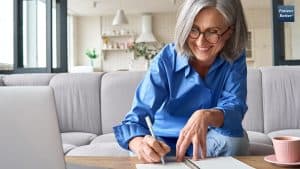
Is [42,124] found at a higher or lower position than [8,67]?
lower

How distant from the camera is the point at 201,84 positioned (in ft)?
3.81

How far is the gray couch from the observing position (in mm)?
2697

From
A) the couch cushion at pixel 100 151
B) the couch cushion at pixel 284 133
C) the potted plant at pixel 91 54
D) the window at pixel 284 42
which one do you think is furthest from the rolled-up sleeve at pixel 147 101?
the potted plant at pixel 91 54

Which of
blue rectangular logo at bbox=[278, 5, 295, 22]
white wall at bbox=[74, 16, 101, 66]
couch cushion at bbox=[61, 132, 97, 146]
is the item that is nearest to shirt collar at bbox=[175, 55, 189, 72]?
couch cushion at bbox=[61, 132, 97, 146]

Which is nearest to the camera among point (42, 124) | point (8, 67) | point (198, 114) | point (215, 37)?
point (42, 124)

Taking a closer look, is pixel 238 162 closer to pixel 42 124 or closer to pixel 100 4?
pixel 42 124

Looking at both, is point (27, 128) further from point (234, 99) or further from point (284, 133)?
point (284, 133)

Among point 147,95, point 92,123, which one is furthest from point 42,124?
point 92,123

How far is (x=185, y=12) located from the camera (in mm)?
1092

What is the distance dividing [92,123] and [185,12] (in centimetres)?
188

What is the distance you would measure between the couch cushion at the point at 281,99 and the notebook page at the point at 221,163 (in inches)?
76.0

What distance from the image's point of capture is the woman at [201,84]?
42.1 inches

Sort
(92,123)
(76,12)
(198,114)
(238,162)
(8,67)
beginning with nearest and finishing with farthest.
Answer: (238,162)
(198,114)
(92,123)
(8,67)
(76,12)

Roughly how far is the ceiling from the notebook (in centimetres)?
738
